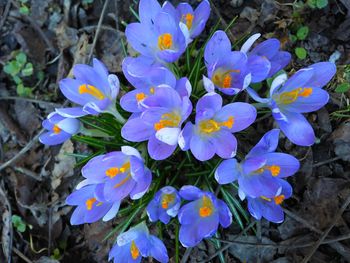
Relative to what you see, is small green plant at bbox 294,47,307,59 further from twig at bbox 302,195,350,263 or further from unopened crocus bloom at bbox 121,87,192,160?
unopened crocus bloom at bbox 121,87,192,160

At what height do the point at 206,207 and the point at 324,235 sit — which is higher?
the point at 206,207

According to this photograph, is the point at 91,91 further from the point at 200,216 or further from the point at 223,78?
the point at 200,216

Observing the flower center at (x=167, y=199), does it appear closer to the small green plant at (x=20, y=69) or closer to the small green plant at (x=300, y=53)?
the small green plant at (x=300, y=53)

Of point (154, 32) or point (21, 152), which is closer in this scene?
point (154, 32)

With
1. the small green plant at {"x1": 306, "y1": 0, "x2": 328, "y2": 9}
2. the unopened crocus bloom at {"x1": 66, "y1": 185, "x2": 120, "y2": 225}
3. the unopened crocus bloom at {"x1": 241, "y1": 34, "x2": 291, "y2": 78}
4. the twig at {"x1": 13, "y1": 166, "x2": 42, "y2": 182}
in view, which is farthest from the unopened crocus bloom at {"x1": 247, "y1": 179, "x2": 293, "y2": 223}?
the twig at {"x1": 13, "y1": 166, "x2": 42, "y2": 182}

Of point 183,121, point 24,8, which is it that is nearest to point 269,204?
point 183,121

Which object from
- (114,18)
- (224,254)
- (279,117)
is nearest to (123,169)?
(279,117)

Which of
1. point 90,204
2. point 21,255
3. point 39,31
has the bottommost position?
point 21,255
